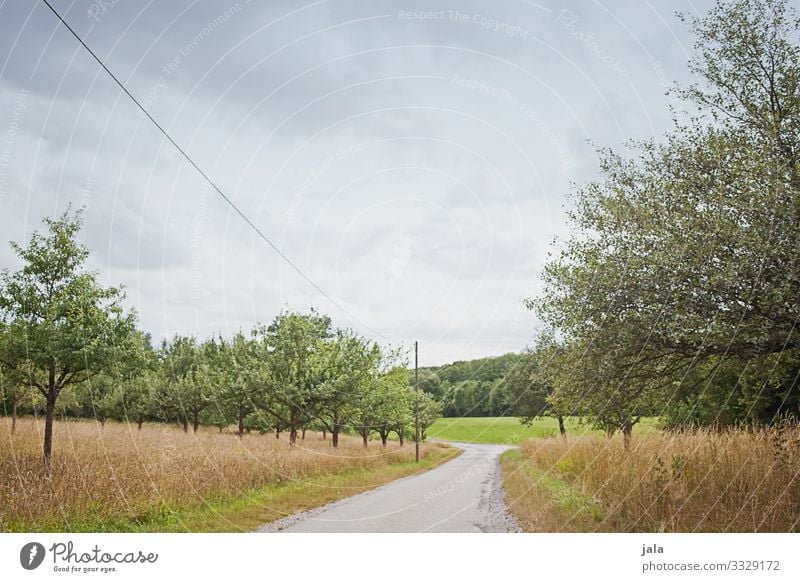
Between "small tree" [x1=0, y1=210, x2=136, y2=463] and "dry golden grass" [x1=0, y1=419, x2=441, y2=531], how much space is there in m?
0.88

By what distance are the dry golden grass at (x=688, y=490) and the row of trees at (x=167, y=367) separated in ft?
33.3

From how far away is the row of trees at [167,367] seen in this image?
1222 cm

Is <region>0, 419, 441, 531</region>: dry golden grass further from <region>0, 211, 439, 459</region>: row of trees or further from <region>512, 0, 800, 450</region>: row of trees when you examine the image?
<region>512, 0, 800, 450</region>: row of trees

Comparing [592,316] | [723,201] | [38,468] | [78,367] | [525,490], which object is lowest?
[525,490]

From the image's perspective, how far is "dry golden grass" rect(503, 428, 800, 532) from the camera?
7.89 metres

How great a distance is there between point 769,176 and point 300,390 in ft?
64.5

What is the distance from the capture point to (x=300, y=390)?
24.2 metres

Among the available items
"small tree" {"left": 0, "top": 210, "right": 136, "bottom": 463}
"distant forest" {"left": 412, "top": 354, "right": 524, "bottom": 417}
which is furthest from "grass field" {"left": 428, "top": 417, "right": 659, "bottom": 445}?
"small tree" {"left": 0, "top": 210, "right": 136, "bottom": 463}

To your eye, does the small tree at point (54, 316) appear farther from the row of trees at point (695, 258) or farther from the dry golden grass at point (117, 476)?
the row of trees at point (695, 258)
